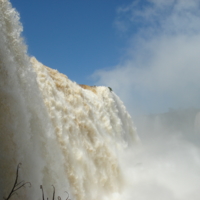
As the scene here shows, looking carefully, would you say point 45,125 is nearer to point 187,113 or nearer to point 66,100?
point 66,100

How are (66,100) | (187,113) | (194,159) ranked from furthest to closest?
(187,113)
(194,159)
(66,100)

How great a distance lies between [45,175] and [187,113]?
151ft

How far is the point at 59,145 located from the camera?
6.46m

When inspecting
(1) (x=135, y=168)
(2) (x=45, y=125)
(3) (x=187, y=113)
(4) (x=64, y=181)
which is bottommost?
(4) (x=64, y=181)

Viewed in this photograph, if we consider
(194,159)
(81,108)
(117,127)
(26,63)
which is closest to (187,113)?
(194,159)

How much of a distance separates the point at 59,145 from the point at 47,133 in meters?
0.74

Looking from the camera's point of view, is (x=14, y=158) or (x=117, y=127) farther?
(x=117, y=127)

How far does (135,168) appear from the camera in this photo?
36.1 ft

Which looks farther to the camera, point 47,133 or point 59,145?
point 59,145

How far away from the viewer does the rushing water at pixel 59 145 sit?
4277mm

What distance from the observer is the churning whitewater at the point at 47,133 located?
4203 mm

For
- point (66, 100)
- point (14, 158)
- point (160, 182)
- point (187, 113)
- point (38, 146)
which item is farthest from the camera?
point (187, 113)

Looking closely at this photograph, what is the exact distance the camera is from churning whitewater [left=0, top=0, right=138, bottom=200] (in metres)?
4.20

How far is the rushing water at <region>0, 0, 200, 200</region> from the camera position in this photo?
4.28 m
